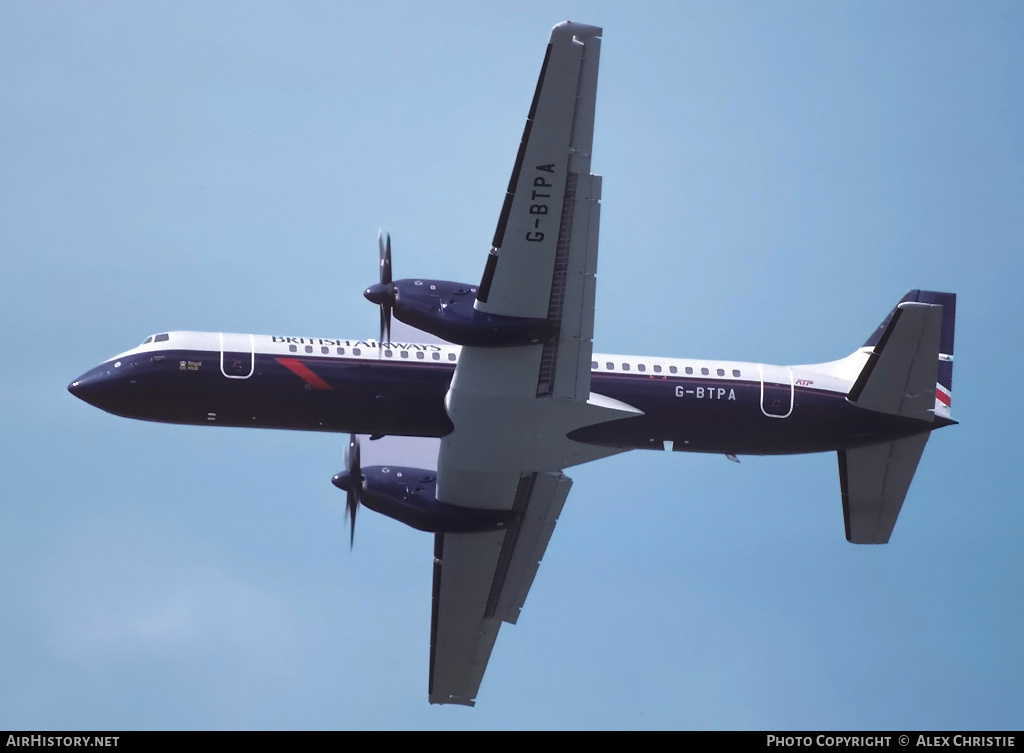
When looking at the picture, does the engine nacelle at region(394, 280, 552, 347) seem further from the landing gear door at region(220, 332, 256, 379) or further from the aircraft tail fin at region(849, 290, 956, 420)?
the aircraft tail fin at region(849, 290, 956, 420)

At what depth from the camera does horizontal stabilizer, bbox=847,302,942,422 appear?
39.5m

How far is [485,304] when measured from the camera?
36844 millimetres

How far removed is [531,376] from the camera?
38.0m

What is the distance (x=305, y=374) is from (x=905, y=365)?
16.3 meters

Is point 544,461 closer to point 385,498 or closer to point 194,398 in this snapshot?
point 385,498

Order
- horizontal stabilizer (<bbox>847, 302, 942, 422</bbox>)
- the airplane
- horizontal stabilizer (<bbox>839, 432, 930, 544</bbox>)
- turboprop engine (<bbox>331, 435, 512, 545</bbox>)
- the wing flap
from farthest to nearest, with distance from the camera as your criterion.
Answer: the wing flap → turboprop engine (<bbox>331, 435, 512, 545</bbox>) → horizontal stabilizer (<bbox>839, 432, 930, 544</bbox>) → horizontal stabilizer (<bbox>847, 302, 942, 422</bbox>) → the airplane

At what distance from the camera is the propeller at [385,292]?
120 feet

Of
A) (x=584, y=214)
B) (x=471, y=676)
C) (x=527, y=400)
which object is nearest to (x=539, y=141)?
(x=584, y=214)

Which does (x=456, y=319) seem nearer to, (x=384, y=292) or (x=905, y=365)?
(x=384, y=292)

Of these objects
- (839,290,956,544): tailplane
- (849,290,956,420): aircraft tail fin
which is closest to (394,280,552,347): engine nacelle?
(849,290,956,420): aircraft tail fin

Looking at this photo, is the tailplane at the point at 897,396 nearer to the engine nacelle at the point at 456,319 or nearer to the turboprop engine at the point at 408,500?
the engine nacelle at the point at 456,319

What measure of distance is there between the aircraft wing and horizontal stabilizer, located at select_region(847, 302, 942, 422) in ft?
22.2

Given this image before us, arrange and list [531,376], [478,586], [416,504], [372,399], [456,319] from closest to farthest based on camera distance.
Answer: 1. [456,319]
2. [531,376]
3. [372,399]
4. [416,504]
5. [478,586]

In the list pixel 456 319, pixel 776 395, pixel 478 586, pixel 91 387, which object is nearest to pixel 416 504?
pixel 478 586
